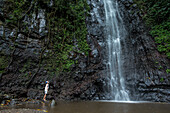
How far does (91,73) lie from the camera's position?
9344mm

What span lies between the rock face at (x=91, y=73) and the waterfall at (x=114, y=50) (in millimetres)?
487

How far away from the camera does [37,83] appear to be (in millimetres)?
8039

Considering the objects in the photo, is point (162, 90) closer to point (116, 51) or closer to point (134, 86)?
point (134, 86)

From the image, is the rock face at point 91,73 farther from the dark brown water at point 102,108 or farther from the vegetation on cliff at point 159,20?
the dark brown water at point 102,108

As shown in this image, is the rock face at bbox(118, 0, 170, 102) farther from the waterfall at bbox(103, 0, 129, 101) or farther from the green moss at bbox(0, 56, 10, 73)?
the green moss at bbox(0, 56, 10, 73)

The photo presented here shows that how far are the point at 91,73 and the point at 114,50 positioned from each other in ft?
11.7

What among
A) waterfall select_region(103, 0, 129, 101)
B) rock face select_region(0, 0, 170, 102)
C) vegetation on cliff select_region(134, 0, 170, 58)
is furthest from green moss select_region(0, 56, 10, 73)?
vegetation on cliff select_region(134, 0, 170, 58)

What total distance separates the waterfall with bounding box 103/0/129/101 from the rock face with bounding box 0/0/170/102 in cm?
49

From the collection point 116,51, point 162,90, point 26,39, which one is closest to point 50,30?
point 26,39

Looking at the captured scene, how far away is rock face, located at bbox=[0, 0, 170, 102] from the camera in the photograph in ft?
25.5

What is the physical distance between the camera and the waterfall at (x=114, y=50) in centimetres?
887

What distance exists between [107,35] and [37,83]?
8.09 meters

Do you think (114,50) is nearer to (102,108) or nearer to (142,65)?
(142,65)

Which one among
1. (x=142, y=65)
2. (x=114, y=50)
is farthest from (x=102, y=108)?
(x=114, y=50)
